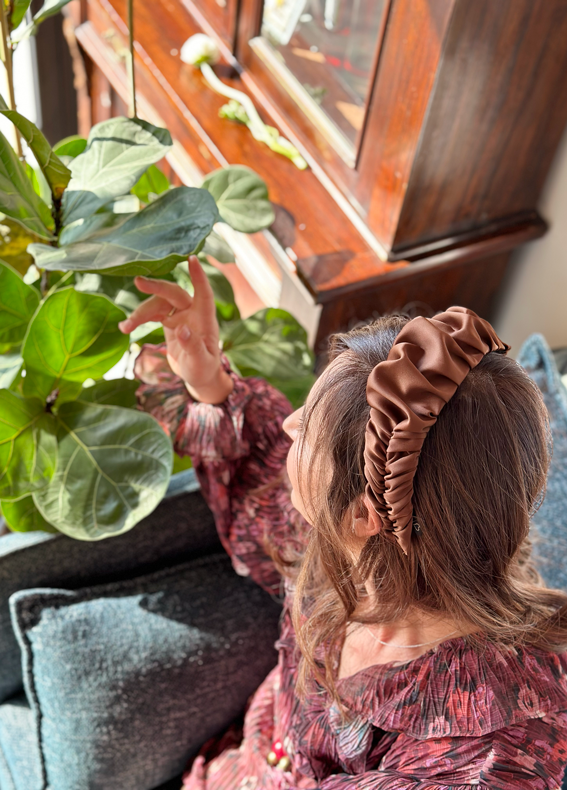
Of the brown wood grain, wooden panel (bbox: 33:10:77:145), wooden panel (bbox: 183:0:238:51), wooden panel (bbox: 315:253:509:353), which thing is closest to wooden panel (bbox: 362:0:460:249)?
the brown wood grain

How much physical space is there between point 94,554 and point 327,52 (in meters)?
0.95

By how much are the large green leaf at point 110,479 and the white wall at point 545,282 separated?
3.09ft

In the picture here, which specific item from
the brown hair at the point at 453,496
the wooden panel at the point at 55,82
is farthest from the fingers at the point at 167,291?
the wooden panel at the point at 55,82

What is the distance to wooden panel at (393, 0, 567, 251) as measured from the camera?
3.29 feet

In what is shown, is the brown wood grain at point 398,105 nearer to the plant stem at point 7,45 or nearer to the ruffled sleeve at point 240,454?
the ruffled sleeve at point 240,454

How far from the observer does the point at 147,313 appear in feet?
2.61

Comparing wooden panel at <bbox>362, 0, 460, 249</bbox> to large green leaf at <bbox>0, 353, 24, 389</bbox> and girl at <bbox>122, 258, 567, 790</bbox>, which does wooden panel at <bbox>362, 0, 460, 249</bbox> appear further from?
large green leaf at <bbox>0, 353, 24, 389</bbox>

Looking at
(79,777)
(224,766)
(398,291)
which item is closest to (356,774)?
(224,766)

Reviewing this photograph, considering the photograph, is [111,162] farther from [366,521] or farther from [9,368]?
[366,521]

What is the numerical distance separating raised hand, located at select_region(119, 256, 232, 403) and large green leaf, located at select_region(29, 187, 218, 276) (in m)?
0.08

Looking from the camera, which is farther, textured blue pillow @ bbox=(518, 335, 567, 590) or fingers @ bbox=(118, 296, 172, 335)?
textured blue pillow @ bbox=(518, 335, 567, 590)

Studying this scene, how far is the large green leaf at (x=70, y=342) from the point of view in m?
0.72

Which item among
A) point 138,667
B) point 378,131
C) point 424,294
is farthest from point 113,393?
point 424,294

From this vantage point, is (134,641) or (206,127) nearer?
(134,641)
